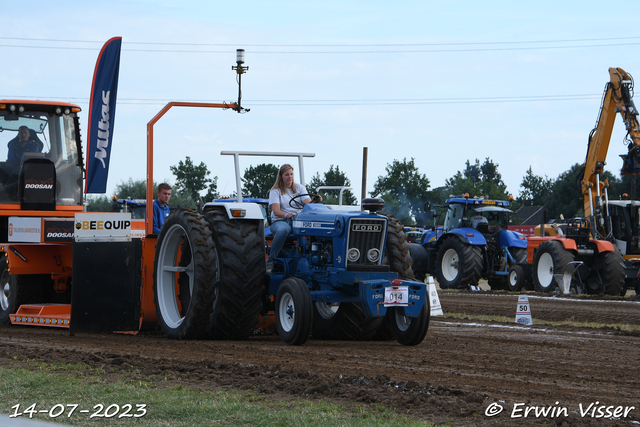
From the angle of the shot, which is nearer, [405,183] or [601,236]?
[601,236]

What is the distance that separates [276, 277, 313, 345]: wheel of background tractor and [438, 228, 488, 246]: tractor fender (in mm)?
11516

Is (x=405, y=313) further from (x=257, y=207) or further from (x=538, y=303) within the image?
(x=538, y=303)

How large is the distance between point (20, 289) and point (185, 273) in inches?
104

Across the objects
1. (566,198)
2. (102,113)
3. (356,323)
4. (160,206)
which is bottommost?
(356,323)

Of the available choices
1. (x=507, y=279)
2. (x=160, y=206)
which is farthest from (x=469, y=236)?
(x=160, y=206)

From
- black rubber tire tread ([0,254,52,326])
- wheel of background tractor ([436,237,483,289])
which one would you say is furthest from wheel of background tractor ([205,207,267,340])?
wheel of background tractor ([436,237,483,289])

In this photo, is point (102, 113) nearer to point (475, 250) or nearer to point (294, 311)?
point (294, 311)

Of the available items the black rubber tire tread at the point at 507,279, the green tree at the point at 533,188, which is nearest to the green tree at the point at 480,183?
the green tree at the point at 533,188

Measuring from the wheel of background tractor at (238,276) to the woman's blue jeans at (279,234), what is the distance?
7.4 inches

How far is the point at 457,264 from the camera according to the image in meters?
19.8

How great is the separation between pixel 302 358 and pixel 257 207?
224cm

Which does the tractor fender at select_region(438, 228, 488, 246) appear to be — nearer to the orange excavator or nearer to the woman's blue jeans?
the orange excavator

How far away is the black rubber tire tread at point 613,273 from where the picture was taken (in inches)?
699

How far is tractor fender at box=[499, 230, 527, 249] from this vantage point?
19.5 metres
